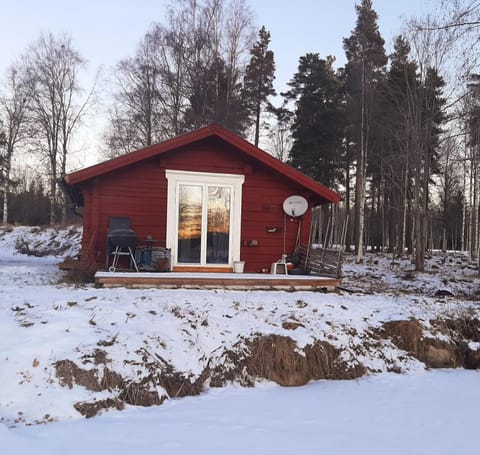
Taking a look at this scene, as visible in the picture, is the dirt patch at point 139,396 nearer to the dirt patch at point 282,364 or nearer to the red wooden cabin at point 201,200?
the dirt patch at point 282,364

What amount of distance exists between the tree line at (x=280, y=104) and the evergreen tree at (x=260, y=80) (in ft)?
0.24

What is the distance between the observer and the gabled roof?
24.6 feet

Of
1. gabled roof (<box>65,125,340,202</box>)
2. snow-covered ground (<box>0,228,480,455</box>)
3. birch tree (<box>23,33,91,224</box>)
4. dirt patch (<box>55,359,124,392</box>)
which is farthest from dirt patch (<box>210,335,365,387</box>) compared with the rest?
birch tree (<box>23,33,91,224</box>)

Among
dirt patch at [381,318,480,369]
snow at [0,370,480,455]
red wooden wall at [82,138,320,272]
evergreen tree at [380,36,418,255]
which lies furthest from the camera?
evergreen tree at [380,36,418,255]

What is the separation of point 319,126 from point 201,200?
14893 millimetres

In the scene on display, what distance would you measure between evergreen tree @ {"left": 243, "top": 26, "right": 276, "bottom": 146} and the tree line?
0.24 ft

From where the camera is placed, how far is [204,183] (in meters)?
8.34

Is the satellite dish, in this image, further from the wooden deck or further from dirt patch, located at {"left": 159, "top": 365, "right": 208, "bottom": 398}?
dirt patch, located at {"left": 159, "top": 365, "right": 208, "bottom": 398}

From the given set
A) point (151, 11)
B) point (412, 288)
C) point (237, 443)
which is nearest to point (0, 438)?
point (237, 443)

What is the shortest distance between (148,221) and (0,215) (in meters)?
26.6

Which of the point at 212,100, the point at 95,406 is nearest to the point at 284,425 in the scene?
the point at 95,406

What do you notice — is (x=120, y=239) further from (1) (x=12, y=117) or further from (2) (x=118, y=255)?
(1) (x=12, y=117)

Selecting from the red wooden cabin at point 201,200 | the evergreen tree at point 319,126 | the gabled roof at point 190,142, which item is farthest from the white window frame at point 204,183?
the evergreen tree at point 319,126

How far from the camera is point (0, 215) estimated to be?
29.8m
